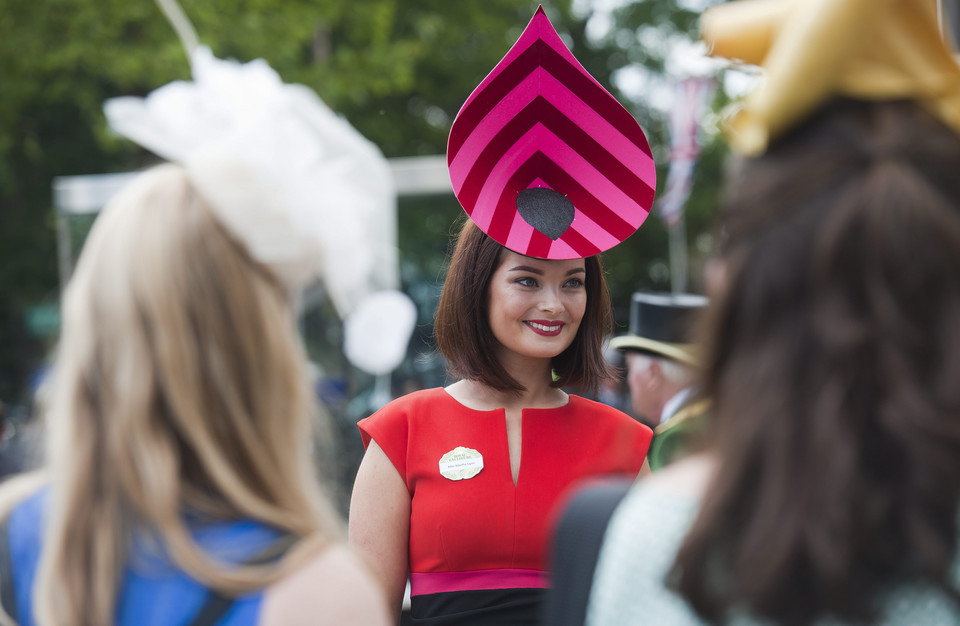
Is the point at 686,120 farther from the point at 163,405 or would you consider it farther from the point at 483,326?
the point at 163,405

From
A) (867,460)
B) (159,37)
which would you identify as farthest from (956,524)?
(159,37)

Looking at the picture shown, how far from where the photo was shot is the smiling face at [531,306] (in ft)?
8.24

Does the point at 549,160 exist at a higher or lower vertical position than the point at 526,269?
higher

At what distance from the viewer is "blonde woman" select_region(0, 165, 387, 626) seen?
114cm

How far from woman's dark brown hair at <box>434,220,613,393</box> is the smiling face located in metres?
0.04

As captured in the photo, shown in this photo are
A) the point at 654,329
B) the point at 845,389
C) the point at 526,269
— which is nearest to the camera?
the point at 845,389

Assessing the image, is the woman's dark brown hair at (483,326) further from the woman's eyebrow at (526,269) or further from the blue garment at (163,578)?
the blue garment at (163,578)

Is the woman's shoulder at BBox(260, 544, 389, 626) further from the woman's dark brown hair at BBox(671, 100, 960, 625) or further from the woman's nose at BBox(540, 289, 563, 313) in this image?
the woman's nose at BBox(540, 289, 563, 313)

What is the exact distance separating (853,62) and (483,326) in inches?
63.0

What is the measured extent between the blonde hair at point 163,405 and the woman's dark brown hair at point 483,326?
1.30 meters

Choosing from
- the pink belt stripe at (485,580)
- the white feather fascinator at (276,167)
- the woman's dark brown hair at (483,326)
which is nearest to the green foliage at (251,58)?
the woman's dark brown hair at (483,326)

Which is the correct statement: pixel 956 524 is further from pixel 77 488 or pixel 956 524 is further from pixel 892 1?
pixel 77 488

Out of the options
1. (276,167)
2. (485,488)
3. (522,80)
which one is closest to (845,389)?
(276,167)

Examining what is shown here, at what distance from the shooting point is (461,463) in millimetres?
2406
